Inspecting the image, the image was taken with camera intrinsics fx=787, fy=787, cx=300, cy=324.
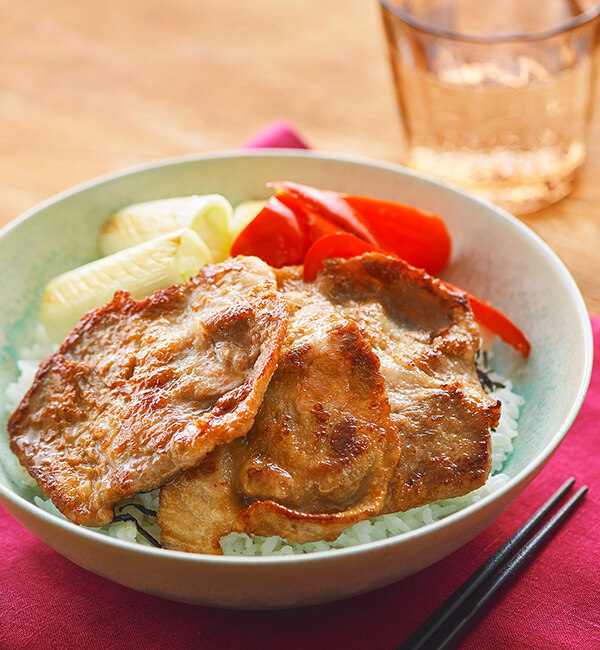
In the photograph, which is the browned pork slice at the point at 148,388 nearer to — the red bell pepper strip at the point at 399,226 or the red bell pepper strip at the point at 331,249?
the red bell pepper strip at the point at 331,249

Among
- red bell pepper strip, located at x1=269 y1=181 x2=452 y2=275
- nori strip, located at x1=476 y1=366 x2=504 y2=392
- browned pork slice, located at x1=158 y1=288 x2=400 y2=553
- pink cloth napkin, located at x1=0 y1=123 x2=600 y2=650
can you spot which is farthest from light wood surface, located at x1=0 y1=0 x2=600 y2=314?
browned pork slice, located at x1=158 y1=288 x2=400 y2=553

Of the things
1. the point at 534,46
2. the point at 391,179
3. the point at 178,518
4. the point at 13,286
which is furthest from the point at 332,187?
the point at 178,518

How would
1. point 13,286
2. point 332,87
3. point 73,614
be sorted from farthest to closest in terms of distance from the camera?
point 332,87, point 13,286, point 73,614

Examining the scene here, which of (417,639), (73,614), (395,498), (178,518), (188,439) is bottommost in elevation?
(417,639)

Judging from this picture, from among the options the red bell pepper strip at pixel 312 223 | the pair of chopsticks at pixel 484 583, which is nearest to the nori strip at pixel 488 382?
the pair of chopsticks at pixel 484 583

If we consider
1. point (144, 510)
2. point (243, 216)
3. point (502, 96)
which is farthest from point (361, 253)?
point (502, 96)

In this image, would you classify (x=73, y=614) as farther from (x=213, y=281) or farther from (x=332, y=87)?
(x=332, y=87)

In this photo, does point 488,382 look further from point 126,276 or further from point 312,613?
point 126,276
